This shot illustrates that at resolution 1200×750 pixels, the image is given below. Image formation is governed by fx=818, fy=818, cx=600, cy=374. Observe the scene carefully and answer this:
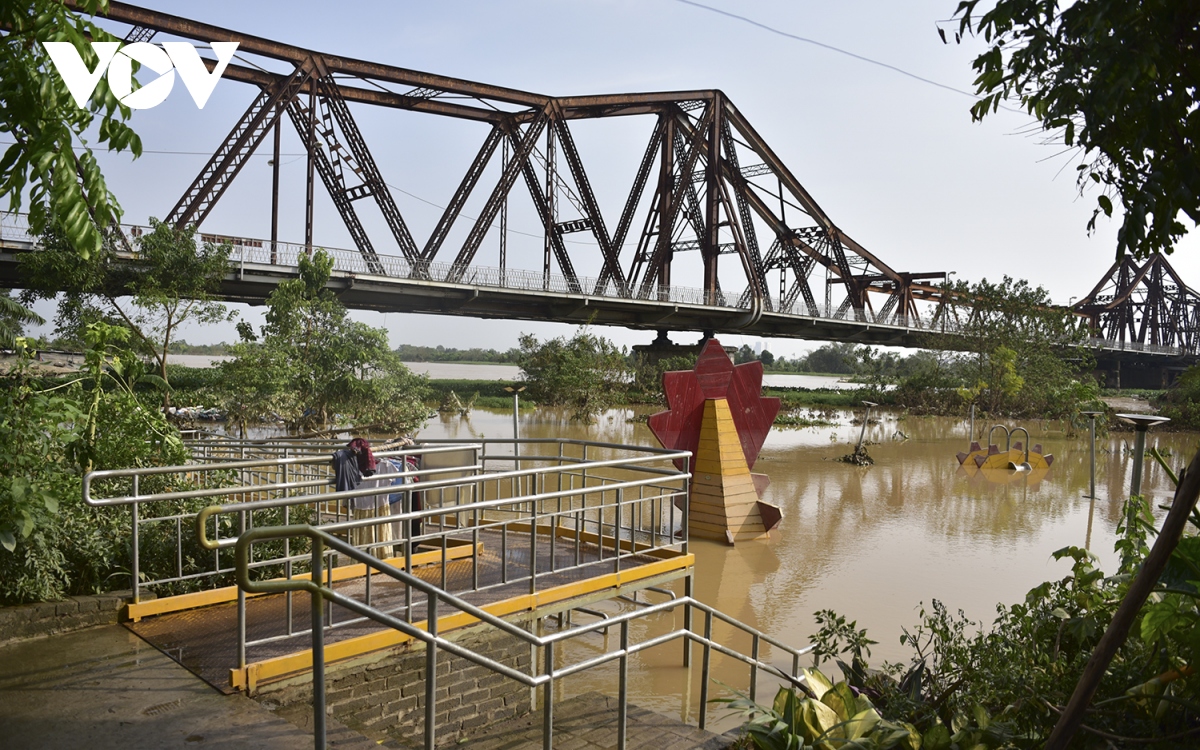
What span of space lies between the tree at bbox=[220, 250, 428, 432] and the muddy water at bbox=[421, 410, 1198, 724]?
250 inches

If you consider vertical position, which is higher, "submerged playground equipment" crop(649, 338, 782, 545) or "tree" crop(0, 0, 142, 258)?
"tree" crop(0, 0, 142, 258)

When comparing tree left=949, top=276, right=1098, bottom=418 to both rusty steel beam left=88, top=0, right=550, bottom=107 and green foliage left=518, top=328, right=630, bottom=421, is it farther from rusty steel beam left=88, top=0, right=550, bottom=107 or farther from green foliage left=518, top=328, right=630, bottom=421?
rusty steel beam left=88, top=0, right=550, bottom=107

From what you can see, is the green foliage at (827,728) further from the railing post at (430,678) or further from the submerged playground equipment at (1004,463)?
the submerged playground equipment at (1004,463)

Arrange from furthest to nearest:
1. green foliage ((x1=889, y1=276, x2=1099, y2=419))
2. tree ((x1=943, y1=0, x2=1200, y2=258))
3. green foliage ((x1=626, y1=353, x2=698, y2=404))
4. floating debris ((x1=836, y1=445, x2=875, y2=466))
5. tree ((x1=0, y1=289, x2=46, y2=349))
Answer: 1. green foliage ((x1=626, y1=353, x2=698, y2=404))
2. green foliage ((x1=889, y1=276, x2=1099, y2=419))
3. tree ((x1=0, y1=289, x2=46, y2=349))
4. floating debris ((x1=836, y1=445, x2=875, y2=466))
5. tree ((x1=943, y1=0, x2=1200, y2=258))

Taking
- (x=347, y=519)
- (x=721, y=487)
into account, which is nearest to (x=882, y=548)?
(x=721, y=487)

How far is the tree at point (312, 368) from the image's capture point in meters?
17.9

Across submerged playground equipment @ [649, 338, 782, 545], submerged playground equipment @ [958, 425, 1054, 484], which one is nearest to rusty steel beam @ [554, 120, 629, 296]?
submerged playground equipment @ [958, 425, 1054, 484]

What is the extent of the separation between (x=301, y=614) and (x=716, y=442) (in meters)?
8.22

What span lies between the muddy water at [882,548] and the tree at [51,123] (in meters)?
5.39

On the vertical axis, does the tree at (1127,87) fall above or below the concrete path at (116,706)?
above

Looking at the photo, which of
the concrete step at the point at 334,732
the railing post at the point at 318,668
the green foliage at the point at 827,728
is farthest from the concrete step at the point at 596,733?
the railing post at the point at 318,668

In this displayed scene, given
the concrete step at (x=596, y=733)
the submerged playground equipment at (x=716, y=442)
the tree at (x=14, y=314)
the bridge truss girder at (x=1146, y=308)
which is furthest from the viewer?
the bridge truss girder at (x=1146, y=308)

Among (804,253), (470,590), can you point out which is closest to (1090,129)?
(470,590)

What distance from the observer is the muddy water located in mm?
8641
